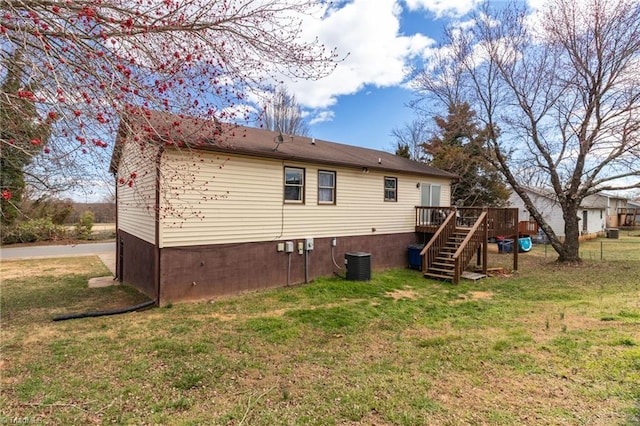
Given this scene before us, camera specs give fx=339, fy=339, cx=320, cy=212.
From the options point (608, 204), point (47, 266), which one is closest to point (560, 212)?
point (608, 204)

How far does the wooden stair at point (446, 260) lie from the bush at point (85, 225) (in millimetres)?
22656

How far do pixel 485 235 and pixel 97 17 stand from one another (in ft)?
36.8

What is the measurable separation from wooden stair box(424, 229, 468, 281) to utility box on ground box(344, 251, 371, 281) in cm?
232

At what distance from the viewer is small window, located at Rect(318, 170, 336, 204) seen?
1003cm

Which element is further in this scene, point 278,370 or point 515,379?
point 278,370

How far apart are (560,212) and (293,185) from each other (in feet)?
77.6

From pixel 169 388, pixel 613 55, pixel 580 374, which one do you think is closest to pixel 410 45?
pixel 613 55

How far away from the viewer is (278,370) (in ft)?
14.1

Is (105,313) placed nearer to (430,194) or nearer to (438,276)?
(438,276)

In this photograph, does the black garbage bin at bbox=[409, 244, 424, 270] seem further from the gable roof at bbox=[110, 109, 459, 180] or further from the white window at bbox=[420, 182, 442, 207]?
the gable roof at bbox=[110, 109, 459, 180]

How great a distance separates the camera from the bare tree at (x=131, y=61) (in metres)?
3.45

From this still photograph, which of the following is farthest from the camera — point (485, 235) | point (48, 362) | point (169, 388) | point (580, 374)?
point (485, 235)

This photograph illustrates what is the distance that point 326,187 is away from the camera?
10156mm

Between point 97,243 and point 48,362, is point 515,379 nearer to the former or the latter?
point 48,362
